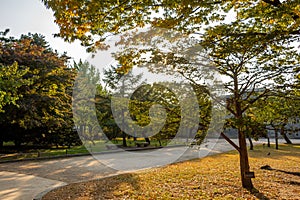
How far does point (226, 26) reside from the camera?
5141 mm

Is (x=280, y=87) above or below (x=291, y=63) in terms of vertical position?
below

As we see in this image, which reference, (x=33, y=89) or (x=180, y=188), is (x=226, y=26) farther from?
(x=33, y=89)

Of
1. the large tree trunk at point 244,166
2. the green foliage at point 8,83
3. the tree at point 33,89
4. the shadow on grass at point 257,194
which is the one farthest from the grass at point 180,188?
the tree at point 33,89

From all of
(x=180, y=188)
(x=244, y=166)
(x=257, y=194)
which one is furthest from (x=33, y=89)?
(x=257, y=194)

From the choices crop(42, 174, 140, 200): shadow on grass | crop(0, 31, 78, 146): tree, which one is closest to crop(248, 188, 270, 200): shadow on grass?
crop(42, 174, 140, 200): shadow on grass

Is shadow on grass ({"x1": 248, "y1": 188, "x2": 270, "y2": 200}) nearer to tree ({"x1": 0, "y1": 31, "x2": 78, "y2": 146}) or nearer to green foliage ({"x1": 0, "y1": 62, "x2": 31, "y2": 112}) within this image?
green foliage ({"x1": 0, "y1": 62, "x2": 31, "y2": 112})

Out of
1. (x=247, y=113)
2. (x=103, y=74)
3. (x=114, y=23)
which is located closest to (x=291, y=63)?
(x=247, y=113)

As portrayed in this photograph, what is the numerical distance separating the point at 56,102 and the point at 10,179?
21.7 feet

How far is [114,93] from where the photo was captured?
2123 centimetres

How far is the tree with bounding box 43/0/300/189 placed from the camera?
13.2ft

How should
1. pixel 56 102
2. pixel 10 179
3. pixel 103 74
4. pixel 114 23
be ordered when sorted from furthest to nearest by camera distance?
1. pixel 103 74
2. pixel 56 102
3. pixel 10 179
4. pixel 114 23

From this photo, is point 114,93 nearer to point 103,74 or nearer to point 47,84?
point 103,74

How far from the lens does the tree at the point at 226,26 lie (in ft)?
13.2

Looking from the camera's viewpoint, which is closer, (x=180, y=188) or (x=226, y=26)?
(x=226, y=26)
